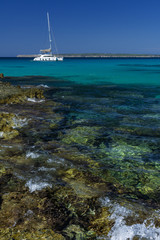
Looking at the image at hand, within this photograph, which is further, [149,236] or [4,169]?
[4,169]

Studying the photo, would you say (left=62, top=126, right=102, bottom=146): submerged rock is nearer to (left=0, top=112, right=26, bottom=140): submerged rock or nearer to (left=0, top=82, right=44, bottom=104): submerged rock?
(left=0, top=112, right=26, bottom=140): submerged rock

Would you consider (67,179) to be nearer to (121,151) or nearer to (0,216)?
(0,216)

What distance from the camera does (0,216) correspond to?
3.68 metres

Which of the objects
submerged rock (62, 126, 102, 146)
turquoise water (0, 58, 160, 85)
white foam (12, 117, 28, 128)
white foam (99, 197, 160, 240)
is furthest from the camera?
turquoise water (0, 58, 160, 85)

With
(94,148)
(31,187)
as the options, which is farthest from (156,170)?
(31,187)

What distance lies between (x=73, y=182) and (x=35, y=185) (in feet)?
2.78

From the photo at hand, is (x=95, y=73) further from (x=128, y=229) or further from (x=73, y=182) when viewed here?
(x=128, y=229)

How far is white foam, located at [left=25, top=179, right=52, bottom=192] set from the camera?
457cm

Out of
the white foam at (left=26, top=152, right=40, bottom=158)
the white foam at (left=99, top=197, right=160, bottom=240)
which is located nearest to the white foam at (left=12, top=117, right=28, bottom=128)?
the white foam at (left=26, top=152, right=40, bottom=158)

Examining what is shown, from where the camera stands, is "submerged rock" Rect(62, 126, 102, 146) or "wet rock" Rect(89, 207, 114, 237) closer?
"wet rock" Rect(89, 207, 114, 237)

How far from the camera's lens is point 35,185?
184 inches

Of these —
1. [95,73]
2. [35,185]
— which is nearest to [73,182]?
[35,185]

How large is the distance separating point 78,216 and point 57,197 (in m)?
0.66

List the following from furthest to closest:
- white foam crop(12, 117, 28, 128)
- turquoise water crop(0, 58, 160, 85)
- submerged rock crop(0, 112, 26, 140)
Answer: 1. turquoise water crop(0, 58, 160, 85)
2. white foam crop(12, 117, 28, 128)
3. submerged rock crop(0, 112, 26, 140)
